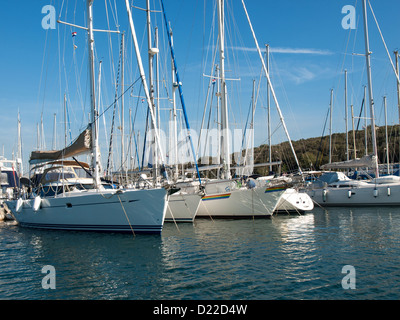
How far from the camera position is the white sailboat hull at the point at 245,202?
2116 centimetres

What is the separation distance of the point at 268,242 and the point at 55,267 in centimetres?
798

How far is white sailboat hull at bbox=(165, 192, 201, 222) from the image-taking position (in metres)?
20.5

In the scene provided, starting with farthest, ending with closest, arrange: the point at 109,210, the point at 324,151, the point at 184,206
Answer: the point at 324,151, the point at 184,206, the point at 109,210

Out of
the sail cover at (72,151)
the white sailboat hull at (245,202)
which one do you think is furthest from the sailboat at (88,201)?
the white sailboat hull at (245,202)

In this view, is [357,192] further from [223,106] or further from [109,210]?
[109,210]

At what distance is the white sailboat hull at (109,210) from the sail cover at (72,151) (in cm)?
218

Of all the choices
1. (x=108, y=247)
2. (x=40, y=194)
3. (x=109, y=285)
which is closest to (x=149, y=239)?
(x=108, y=247)

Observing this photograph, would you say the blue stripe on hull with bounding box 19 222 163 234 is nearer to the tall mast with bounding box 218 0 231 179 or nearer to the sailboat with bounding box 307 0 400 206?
the tall mast with bounding box 218 0 231 179

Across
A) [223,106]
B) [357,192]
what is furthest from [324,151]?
[223,106]

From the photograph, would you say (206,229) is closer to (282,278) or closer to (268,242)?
(268,242)

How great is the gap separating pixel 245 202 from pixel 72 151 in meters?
10.8

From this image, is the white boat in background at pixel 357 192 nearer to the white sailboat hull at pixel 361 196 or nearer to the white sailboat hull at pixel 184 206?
the white sailboat hull at pixel 361 196

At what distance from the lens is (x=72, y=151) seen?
58.6 feet

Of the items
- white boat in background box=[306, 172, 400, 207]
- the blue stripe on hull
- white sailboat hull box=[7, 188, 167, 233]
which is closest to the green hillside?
white boat in background box=[306, 172, 400, 207]
